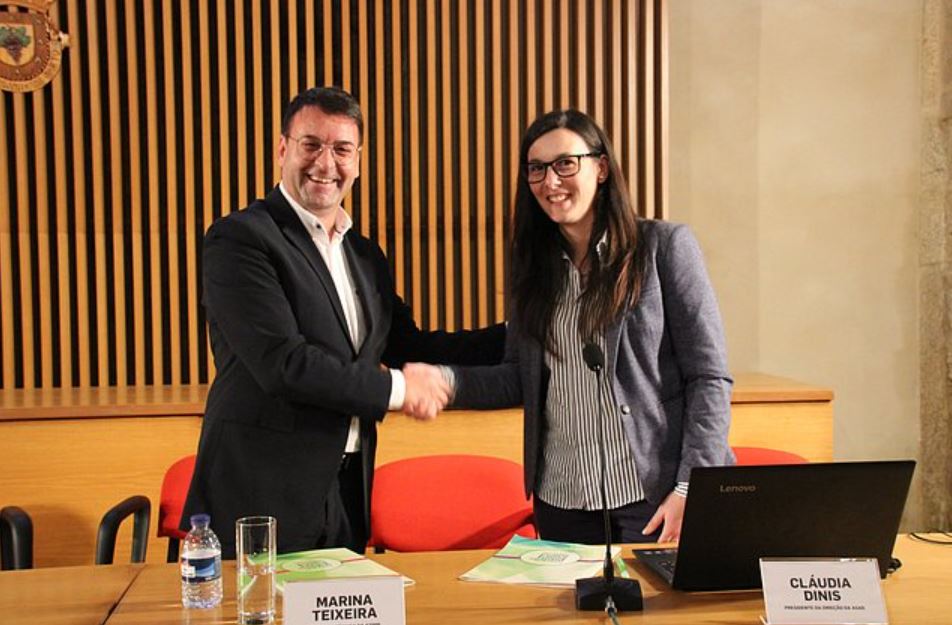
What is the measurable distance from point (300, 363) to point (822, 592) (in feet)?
4.59

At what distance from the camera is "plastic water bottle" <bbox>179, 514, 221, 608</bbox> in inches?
81.5

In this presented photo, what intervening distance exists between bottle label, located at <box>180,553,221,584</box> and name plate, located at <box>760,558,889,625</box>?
1.07 m

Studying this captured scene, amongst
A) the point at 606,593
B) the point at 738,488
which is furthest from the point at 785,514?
the point at 606,593

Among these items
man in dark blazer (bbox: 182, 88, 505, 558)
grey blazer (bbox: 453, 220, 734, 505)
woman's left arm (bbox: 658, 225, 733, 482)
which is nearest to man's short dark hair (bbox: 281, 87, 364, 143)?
man in dark blazer (bbox: 182, 88, 505, 558)

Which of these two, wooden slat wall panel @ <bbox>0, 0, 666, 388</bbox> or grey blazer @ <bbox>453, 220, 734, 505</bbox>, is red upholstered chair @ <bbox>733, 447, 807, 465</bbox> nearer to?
grey blazer @ <bbox>453, 220, 734, 505</bbox>

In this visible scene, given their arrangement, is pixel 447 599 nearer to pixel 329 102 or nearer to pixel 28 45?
pixel 329 102

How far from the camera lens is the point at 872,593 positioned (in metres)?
1.92

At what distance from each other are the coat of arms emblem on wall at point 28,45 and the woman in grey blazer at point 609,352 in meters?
3.03

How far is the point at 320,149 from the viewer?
293 cm

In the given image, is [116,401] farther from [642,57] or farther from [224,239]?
[642,57]

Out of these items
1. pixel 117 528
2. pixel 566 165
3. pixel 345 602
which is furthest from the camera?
pixel 117 528

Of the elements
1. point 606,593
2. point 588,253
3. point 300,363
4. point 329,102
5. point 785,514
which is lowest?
point 606,593

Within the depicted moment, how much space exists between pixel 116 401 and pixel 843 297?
3.70 meters

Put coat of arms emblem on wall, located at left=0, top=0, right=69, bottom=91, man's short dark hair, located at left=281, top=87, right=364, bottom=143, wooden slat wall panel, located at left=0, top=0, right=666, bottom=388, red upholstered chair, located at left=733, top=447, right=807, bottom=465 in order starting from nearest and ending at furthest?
man's short dark hair, located at left=281, top=87, right=364, bottom=143, red upholstered chair, located at left=733, top=447, right=807, bottom=465, coat of arms emblem on wall, located at left=0, top=0, right=69, bottom=91, wooden slat wall panel, located at left=0, top=0, right=666, bottom=388
